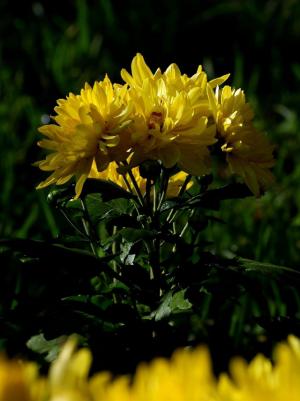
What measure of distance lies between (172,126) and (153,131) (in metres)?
0.03

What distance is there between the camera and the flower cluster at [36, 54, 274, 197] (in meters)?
1.46

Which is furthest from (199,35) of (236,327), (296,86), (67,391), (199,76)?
(67,391)

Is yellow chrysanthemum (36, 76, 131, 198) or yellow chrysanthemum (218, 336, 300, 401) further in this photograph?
yellow chrysanthemum (36, 76, 131, 198)

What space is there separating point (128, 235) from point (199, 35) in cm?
332

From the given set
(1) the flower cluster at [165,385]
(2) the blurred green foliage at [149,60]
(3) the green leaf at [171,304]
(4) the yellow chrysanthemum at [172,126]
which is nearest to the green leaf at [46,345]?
(3) the green leaf at [171,304]

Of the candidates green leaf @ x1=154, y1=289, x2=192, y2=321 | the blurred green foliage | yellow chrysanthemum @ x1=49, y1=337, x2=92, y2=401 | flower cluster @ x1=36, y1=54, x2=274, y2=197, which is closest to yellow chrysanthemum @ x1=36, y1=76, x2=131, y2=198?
flower cluster @ x1=36, y1=54, x2=274, y2=197

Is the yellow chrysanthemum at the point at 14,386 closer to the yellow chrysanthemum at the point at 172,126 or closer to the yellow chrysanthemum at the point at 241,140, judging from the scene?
the yellow chrysanthemum at the point at 172,126

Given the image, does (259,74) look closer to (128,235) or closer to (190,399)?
(128,235)

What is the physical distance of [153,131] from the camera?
1455mm

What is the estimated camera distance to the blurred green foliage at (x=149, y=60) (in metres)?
2.95

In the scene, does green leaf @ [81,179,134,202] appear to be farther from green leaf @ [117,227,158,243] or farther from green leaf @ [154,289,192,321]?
green leaf @ [154,289,192,321]

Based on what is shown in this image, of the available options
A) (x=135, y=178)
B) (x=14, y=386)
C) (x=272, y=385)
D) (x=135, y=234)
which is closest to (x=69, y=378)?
(x=14, y=386)

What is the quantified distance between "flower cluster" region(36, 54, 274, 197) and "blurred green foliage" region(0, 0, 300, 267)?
3.80 ft

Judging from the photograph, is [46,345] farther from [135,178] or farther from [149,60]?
[149,60]
